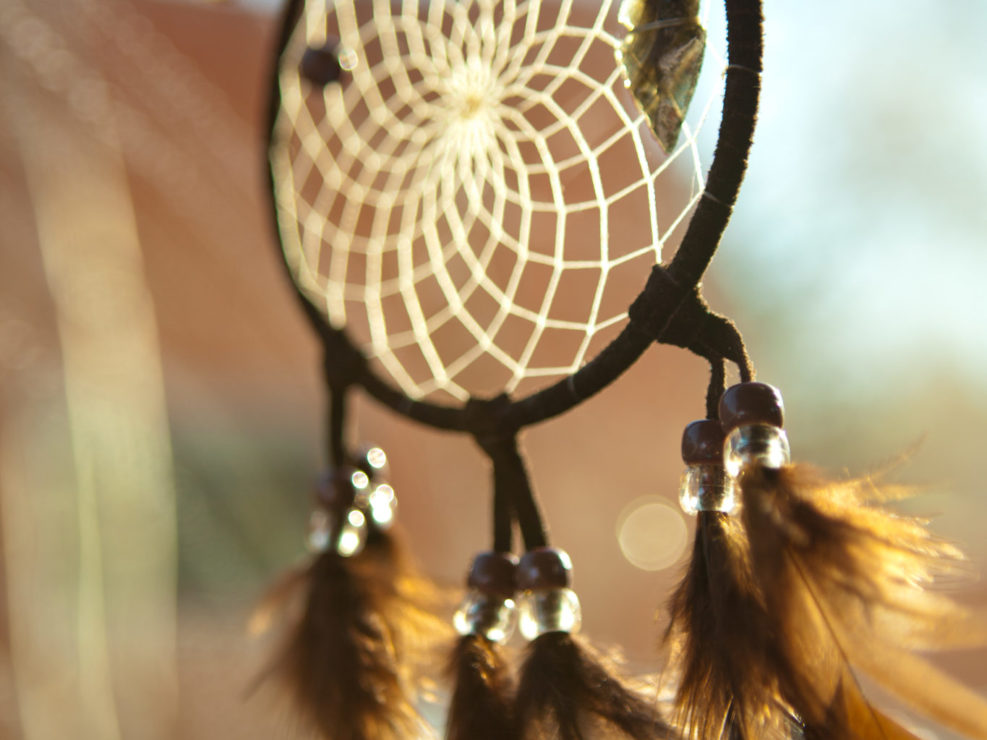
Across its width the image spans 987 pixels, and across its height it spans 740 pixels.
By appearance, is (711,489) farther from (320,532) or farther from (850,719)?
(320,532)

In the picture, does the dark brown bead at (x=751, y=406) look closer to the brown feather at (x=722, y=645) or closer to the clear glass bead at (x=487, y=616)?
the brown feather at (x=722, y=645)

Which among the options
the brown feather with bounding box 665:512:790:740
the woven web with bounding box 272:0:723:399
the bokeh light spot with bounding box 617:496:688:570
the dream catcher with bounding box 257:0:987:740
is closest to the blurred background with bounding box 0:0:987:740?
the bokeh light spot with bounding box 617:496:688:570

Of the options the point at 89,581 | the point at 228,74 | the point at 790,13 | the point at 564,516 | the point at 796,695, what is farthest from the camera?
the point at 228,74

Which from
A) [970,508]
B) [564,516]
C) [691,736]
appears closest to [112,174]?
[564,516]

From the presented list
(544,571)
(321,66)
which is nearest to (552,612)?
(544,571)

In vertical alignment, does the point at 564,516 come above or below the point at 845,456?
below

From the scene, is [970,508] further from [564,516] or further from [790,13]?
[790,13]

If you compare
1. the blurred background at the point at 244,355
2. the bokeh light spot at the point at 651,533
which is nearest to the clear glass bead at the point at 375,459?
the blurred background at the point at 244,355

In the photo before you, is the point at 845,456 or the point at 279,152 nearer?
the point at 279,152
